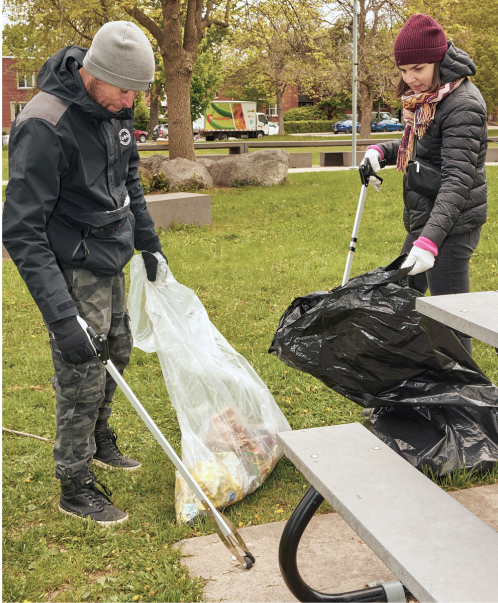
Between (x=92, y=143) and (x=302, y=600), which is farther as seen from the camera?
(x=92, y=143)

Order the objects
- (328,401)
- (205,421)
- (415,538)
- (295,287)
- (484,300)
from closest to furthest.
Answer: (415,538) < (484,300) < (205,421) < (328,401) < (295,287)

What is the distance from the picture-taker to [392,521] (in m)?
1.79

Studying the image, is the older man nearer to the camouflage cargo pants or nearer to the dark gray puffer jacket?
the camouflage cargo pants

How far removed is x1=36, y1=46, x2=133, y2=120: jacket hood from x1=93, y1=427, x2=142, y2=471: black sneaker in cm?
157

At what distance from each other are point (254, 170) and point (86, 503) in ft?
38.6

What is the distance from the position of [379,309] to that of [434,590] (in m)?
1.23

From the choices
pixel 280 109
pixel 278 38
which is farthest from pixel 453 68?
pixel 280 109

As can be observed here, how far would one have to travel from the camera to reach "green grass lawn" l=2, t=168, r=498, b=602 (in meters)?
2.46

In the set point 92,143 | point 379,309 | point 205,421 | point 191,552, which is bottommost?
point 191,552

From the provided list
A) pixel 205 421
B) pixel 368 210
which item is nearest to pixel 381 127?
pixel 368 210

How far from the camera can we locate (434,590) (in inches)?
60.0

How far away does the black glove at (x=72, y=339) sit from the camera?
236 cm

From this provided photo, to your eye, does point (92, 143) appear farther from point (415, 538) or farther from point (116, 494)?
point (415, 538)

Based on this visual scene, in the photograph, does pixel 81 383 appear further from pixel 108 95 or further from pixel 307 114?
pixel 307 114
